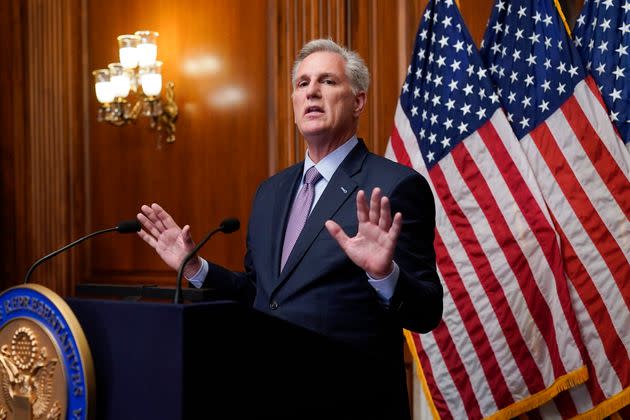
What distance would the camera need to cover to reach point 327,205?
213 centimetres

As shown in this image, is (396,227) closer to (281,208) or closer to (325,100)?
(281,208)

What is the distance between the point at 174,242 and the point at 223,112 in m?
2.69

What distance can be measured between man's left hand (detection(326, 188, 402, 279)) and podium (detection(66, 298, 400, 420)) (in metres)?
0.22

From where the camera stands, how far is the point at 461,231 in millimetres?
3367

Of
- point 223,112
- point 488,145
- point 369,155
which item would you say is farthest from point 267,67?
point 369,155

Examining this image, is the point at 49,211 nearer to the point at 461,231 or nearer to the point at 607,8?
the point at 461,231

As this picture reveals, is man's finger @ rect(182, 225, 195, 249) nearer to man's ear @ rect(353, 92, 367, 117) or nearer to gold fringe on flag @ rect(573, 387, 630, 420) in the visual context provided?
man's ear @ rect(353, 92, 367, 117)

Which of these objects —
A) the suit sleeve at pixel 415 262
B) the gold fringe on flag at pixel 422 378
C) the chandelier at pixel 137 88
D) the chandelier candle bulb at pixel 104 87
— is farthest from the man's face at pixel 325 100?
the chandelier candle bulb at pixel 104 87

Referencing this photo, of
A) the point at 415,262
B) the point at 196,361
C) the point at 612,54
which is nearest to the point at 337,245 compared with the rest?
the point at 415,262

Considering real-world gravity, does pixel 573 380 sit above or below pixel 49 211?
below

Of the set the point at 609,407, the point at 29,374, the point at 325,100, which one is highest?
the point at 325,100

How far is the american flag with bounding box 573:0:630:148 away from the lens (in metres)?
3.08

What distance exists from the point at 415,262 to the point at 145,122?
3.44m

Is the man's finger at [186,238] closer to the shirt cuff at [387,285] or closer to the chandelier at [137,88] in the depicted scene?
the shirt cuff at [387,285]
